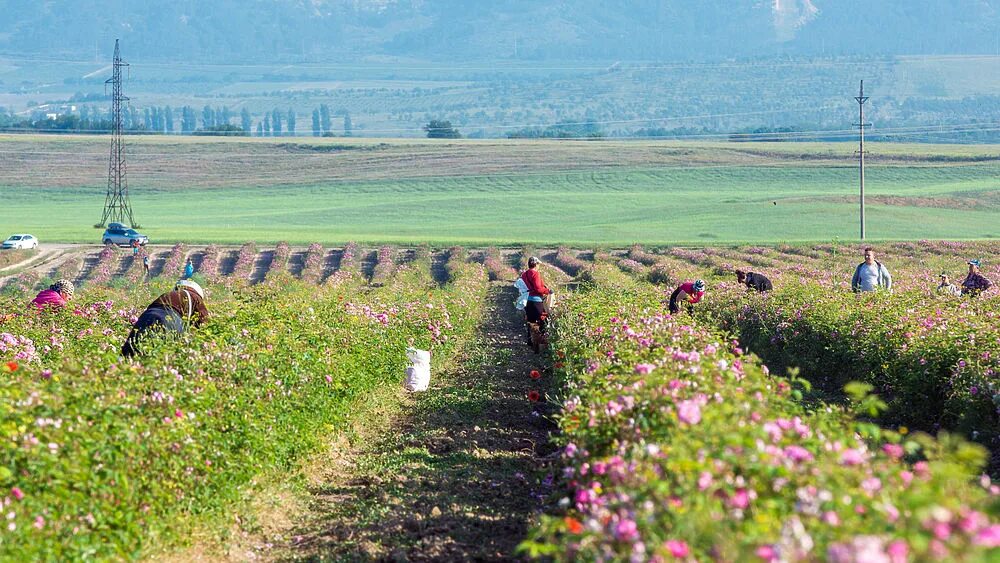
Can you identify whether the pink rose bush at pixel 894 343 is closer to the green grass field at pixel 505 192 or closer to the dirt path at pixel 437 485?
the dirt path at pixel 437 485

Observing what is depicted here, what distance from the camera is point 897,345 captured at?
14508mm

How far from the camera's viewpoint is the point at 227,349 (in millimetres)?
10312

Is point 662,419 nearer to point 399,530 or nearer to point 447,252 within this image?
point 399,530

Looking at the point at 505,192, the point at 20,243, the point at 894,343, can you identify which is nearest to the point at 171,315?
the point at 894,343

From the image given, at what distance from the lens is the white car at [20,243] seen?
5612cm

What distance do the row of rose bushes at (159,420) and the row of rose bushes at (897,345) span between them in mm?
6040

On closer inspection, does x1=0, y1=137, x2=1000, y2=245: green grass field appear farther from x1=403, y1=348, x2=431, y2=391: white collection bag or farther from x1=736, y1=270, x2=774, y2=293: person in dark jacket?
x1=403, y1=348, x2=431, y2=391: white collection bag

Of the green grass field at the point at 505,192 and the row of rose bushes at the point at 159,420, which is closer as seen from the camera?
the row of rose bushes at the point at 159,420

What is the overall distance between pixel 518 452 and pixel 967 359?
15.2 ft

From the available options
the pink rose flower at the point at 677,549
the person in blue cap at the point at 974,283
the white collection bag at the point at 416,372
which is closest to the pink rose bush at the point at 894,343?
the person in blue cap at the point at 974,283

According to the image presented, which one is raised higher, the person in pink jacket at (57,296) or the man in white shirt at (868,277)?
the person in pink jacket at (57,296)

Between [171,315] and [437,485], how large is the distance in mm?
3161

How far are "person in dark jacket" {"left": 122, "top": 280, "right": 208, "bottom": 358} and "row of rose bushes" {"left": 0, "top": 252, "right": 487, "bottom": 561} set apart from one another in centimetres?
24

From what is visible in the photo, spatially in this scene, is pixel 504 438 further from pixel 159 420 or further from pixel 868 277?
pixel 868 277
